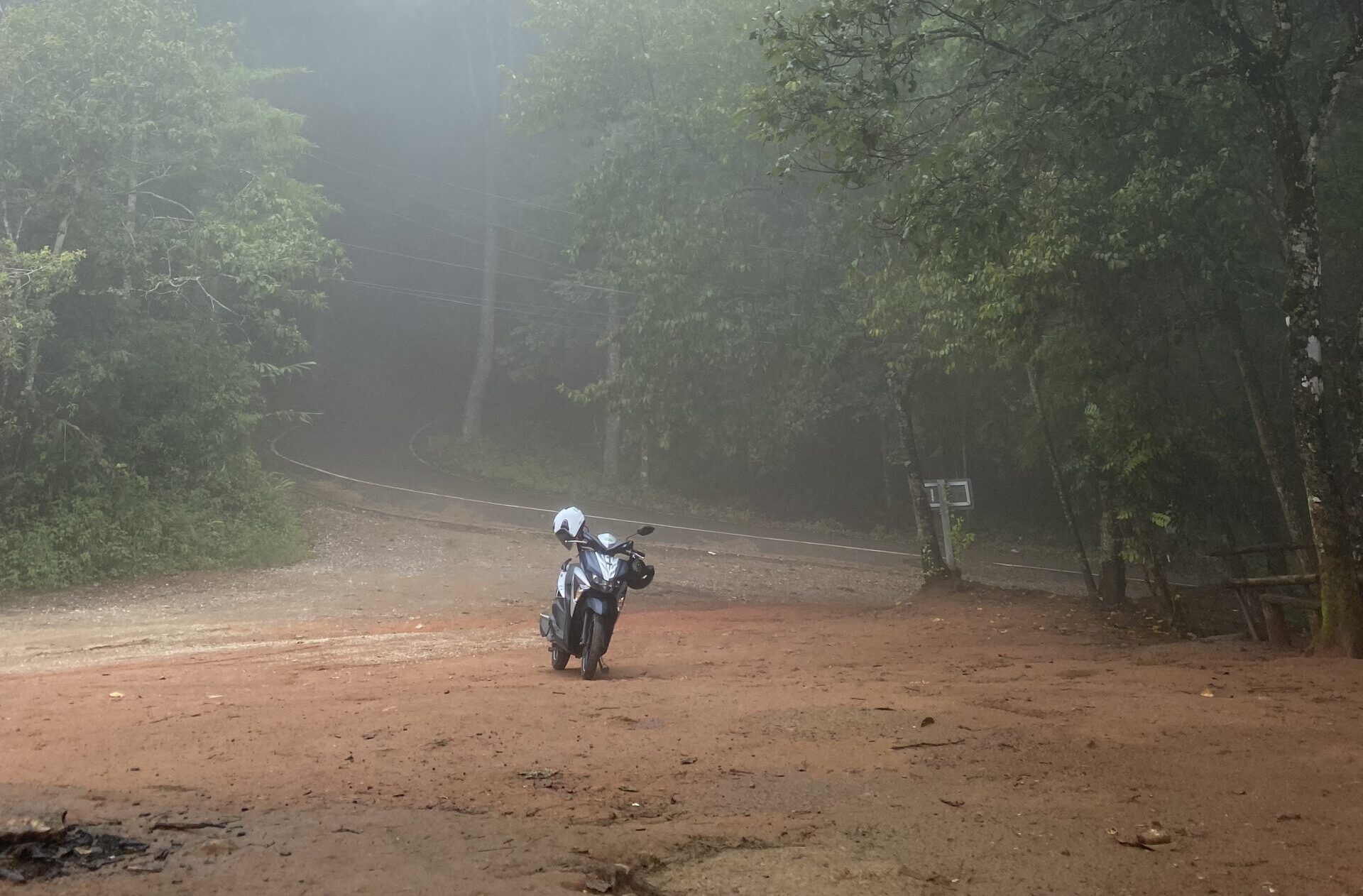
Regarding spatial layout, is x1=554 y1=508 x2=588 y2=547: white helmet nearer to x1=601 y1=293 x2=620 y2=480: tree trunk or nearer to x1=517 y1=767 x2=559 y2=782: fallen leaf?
x1=517 y1=767 x2=559 y2=782: fallen leaf

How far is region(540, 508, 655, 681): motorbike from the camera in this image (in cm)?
885

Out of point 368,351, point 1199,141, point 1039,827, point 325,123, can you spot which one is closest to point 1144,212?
point 1199,141

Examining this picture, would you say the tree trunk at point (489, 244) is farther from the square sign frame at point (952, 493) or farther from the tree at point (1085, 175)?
the tree at point (1085, 175)

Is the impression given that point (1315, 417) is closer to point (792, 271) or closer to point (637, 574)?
point (637, 574)

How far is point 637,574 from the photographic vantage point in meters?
9.19

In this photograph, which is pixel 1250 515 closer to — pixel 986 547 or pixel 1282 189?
pixel 1282 189

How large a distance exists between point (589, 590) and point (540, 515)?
710 inches

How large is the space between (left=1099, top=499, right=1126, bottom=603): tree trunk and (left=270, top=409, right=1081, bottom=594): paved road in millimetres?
5670

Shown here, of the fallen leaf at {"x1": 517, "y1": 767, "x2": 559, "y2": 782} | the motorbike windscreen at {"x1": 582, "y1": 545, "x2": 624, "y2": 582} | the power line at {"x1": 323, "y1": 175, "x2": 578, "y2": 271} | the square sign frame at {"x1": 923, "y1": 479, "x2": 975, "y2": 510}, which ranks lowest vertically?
the fallen leaf at {"x1": 517, "y1": 767, "x2": 559, "y2": 782}

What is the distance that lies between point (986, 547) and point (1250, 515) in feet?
37.1

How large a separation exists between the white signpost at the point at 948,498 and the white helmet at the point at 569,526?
Answer: 25.2 ft

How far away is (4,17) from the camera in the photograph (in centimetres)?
1889

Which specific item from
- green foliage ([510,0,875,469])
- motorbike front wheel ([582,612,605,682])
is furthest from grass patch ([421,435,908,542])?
motorbike front wheel ([582,612,605,682])

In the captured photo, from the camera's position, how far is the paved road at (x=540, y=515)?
23.5 metres
